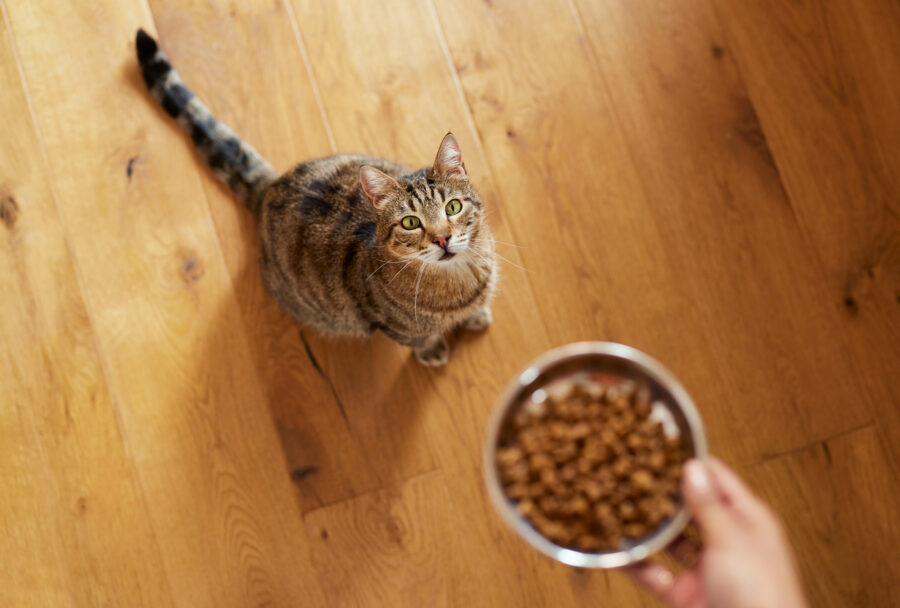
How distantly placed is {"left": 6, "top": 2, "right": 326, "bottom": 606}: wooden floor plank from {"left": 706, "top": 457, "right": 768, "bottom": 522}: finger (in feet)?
3.08

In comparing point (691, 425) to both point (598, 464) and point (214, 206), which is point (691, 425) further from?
point (214, 206)

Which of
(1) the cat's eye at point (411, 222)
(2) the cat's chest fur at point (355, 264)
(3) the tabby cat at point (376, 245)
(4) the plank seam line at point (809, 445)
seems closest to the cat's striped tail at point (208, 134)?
(3) the tabby cat at point (376, 245)

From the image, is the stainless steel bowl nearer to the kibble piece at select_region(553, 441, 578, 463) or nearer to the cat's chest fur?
the kibble piece at select_region(553, 441, 578, 463)

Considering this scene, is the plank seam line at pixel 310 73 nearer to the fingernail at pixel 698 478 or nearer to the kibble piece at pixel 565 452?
the kibble piece at pixel 565 452

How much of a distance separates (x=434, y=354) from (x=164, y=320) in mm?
663

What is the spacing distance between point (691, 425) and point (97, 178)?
1.47 m

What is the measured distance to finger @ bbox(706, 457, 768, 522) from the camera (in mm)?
893

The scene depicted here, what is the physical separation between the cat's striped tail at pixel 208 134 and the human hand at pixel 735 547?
1102 millimetres

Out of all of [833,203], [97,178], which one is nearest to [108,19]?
[97,178]

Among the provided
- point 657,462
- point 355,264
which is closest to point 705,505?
point 657,462

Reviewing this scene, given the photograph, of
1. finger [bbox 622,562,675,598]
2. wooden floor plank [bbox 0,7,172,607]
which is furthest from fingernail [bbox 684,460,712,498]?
wooden floor plank [bbox 0,7,172,607]

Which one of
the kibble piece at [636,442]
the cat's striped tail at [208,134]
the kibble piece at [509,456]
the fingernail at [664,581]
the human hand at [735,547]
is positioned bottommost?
the fingernail at [664,581]

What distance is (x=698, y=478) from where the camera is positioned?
91 centimetres

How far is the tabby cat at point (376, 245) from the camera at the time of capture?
1147 millimetres
